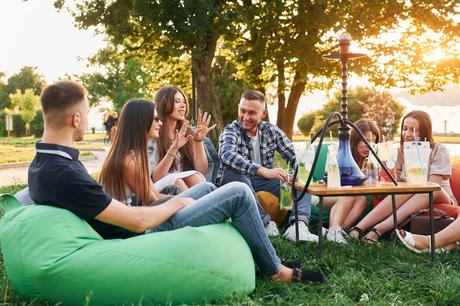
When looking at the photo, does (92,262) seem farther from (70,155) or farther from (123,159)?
(123,159)

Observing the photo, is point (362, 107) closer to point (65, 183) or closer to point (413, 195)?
point (413, 195)

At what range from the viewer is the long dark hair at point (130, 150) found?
374cm

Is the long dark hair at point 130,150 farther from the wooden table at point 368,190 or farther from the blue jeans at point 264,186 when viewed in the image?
the blue jeans at point 264,186

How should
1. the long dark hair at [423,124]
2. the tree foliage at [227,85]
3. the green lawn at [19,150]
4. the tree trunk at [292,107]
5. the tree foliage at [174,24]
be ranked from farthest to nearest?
the tree foliage at [227,85], the green lawn at [19,150], the tree trunk at [292,107], the tree foliage at [174,24], the long dark hair at [423,124]

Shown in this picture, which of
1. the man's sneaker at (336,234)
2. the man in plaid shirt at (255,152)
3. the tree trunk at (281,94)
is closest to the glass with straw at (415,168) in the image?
the man's sneaker at (336,234)

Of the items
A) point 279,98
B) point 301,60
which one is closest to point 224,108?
point 279,98

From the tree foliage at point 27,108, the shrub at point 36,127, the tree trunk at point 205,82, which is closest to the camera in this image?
the tree trunk at point 205,82

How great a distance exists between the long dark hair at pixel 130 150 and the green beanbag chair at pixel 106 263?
1.75 ft

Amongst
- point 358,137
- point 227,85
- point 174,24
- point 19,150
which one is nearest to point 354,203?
point 358,137

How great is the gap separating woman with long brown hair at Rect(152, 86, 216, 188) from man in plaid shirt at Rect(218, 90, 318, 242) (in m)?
0.24

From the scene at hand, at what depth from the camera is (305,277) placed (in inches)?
147

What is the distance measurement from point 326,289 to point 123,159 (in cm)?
153

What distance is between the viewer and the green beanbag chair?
3.11 meters

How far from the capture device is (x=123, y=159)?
12.3 ft
